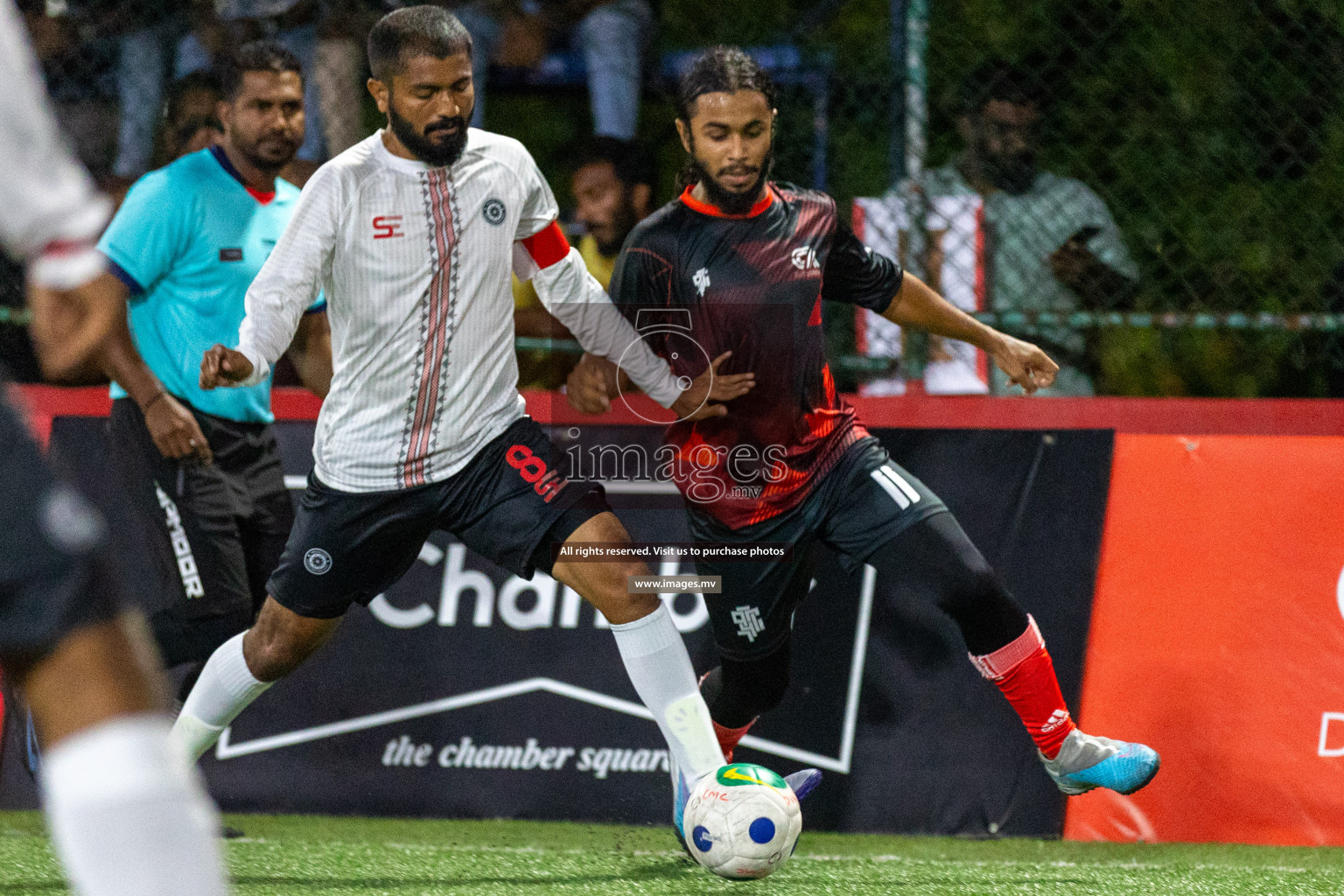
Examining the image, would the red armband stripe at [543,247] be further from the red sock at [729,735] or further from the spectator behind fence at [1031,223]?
the spectator behind fence at [1031,223]

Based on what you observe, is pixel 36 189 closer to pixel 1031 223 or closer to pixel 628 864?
pixel 628 864

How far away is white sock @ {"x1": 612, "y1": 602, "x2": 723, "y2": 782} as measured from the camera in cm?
365

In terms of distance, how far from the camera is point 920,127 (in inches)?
222

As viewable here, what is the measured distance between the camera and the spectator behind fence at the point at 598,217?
5641 mm

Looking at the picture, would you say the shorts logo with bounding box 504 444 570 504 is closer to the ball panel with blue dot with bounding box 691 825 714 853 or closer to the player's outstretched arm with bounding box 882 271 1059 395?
the ball panel with blue dot with bounding box 691 825 714 853

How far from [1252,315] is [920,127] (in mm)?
1358

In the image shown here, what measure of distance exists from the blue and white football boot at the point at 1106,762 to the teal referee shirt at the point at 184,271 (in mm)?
2564

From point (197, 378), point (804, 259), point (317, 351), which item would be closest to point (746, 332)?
point (804, 259)

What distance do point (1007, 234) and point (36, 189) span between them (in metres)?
4.24

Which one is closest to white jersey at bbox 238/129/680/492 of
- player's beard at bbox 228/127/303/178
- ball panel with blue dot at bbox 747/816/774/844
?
player's beard at bbox 228/127/303/178

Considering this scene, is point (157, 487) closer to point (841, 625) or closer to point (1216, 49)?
point (841, 625)

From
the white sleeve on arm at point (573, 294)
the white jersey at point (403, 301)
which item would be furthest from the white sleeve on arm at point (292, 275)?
the white sleeve on arm at point (573, 294)

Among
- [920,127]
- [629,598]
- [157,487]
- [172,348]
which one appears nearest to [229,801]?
[157,487]

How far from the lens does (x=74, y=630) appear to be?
72.0 inches
